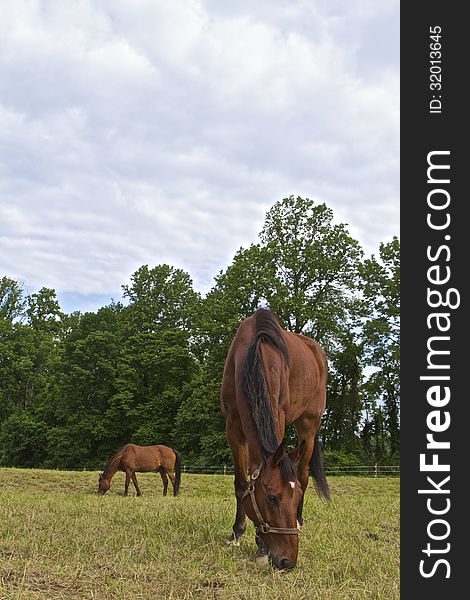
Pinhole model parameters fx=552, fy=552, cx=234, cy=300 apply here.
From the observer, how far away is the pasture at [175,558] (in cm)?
386

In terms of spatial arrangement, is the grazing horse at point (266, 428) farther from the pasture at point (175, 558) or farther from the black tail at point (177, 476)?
the black tail at point (177, 476)

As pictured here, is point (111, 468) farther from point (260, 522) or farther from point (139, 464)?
point (260, 522)

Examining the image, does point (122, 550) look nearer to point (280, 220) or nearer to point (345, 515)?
point (345, 515)

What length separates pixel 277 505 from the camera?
468 cm

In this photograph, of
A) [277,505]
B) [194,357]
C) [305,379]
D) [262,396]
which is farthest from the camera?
[194,357]

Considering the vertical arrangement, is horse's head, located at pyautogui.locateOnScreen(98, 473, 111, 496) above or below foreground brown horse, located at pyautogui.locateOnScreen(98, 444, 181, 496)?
below

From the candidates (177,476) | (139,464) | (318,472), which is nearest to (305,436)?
(318,472)

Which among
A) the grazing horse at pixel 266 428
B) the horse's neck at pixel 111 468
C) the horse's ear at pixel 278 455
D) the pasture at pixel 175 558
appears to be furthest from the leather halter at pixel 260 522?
the horse's neck at pixel 111 468

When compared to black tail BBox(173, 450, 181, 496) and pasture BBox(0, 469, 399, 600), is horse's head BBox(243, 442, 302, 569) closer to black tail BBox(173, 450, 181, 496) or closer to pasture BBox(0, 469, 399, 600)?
pasture BBox(0, 469, 399, 600)

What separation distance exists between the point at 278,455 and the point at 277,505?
41cm

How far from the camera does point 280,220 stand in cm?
3822

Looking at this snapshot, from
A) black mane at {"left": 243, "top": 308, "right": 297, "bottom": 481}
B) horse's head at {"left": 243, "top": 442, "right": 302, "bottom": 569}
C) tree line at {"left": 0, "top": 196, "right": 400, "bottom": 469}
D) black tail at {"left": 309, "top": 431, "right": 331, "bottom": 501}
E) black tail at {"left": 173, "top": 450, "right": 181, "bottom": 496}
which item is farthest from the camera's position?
tree line at {"left": 0, "top": 196, "right": 400, "bottom": 469}

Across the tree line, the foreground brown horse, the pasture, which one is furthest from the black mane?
the tree line

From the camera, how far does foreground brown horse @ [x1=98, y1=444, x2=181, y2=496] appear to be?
18.8 meters
